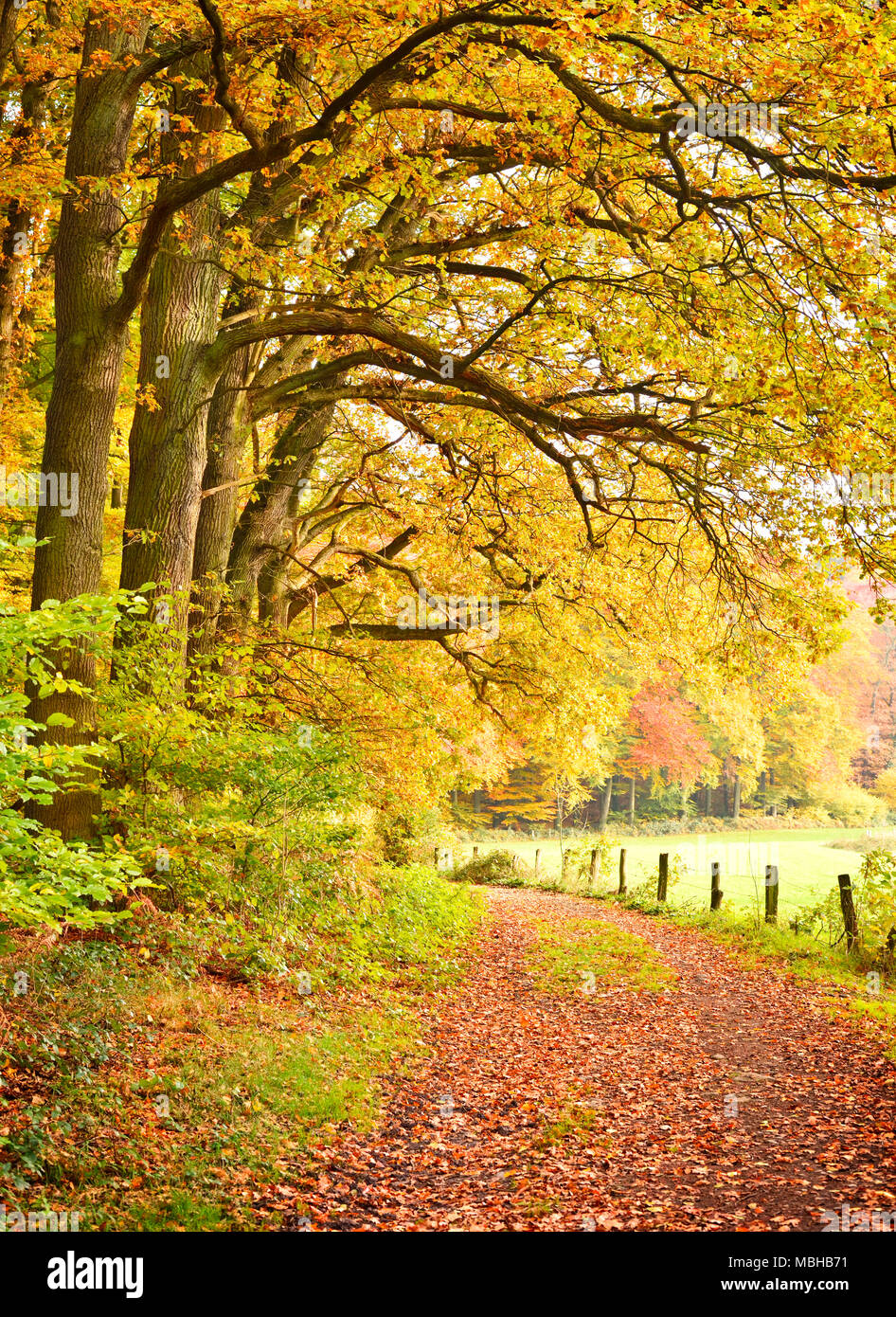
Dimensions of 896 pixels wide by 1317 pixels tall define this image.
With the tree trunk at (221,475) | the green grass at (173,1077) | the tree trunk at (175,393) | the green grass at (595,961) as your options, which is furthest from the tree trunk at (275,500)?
the green grass at (595,961)

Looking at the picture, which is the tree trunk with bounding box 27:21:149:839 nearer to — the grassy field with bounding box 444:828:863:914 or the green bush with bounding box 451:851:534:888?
the grassy field with bounding box 444:828:863:914

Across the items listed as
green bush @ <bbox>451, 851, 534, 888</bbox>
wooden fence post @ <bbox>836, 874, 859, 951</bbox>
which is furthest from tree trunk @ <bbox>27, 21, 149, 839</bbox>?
green bush @ <bbox>451, 851, 534, 888</bbox>

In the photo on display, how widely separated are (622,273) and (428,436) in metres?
3.85

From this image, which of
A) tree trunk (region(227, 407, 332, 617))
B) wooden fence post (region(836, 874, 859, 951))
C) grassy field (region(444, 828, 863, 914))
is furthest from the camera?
grassy field (region(444, 828, 863, 914))

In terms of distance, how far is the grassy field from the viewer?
24.1m

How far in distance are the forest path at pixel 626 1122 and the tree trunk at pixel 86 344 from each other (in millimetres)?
3921

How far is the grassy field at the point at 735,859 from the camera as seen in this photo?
2408 cm

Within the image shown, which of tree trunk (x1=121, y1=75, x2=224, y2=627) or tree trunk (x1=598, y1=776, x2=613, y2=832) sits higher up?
tree trunk (x1=121, y1=75, x2=224, y2=627)

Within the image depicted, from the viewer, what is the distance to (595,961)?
14.2 metres

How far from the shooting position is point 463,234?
38.0ft

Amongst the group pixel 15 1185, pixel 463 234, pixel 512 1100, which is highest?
pixel 463 234

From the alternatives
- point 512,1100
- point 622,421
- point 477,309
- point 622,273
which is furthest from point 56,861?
point 477,309

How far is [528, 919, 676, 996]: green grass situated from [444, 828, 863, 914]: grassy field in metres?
3.44

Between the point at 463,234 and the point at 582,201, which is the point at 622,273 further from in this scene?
the point at 463,234
